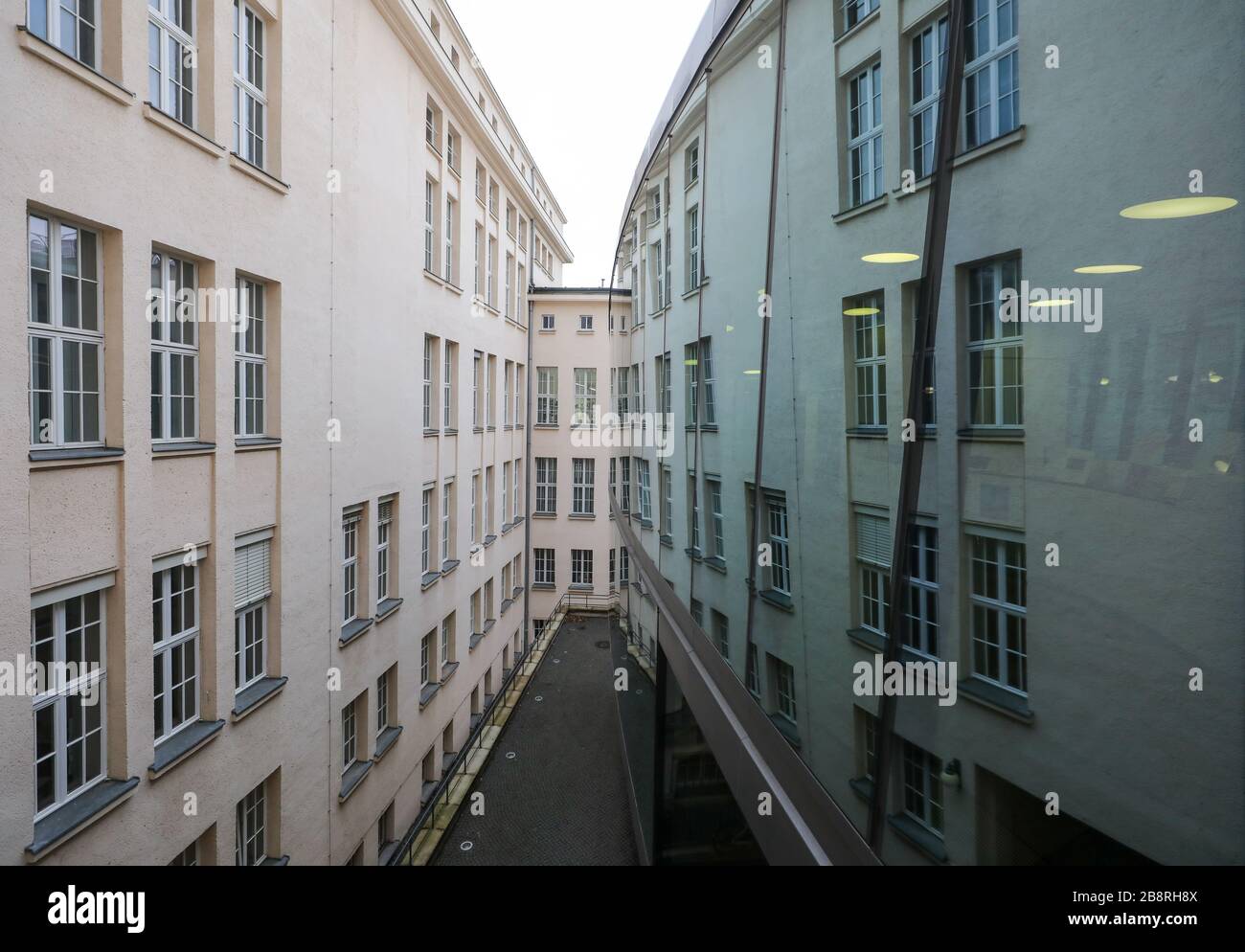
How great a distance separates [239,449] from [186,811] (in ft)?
14.5

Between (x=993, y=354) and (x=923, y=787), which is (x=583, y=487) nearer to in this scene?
(x=923, y=787)

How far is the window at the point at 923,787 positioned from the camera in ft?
9.11

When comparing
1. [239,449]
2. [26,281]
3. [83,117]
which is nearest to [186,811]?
[239,449]

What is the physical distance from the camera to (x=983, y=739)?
2.56 metres

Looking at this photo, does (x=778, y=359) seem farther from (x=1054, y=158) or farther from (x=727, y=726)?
(x=727, y=726)

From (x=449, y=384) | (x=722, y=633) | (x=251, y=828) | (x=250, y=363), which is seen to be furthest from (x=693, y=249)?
(x=449, y=384)

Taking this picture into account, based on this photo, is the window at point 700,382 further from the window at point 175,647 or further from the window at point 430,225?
the window at point 430,225

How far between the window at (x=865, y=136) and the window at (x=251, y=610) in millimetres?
8696

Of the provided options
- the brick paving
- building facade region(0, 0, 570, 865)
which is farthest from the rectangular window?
building facade region(0, 0, 570, 865)

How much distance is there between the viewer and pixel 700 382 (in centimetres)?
674

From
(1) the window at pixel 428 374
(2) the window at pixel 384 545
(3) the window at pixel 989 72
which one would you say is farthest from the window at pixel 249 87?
(3) the window at pixel 989 72

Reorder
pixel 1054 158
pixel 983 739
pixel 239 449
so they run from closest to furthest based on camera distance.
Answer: pixel 1054 158
pixel 983 739
pixel 239 449
